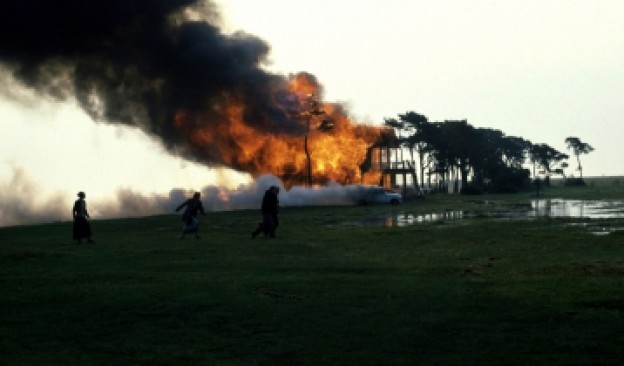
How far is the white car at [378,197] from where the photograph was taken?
69.1m

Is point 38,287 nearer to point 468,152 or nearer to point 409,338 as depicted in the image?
point 409,338

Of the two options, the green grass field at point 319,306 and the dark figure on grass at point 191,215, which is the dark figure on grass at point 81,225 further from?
the green grass field at point 319,306

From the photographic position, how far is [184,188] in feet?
242

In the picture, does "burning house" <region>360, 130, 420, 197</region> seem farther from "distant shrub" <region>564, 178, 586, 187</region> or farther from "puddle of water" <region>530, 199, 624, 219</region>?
"distant shrub" <region>564, 178, 586, 187</region>

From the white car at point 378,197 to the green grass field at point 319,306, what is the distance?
47113mm

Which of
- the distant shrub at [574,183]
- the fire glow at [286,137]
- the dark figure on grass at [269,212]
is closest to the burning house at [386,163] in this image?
the fire glow at [286,137]

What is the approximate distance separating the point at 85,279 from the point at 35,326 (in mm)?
5127

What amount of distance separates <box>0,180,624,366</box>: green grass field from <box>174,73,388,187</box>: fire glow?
1761 inches

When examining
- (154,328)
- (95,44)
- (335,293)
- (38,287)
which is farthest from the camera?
(95,44)

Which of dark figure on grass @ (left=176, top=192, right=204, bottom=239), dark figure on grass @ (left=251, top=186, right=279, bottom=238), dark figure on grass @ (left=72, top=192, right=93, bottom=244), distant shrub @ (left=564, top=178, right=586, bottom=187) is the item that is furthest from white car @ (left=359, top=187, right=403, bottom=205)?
distant shrub @ (left=564, top=178, right=586, bottom=187)

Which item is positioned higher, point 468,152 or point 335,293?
point 468,152

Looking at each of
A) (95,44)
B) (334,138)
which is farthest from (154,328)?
(334,138)

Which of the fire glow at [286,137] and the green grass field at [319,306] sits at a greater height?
the fire glow at [286,137]

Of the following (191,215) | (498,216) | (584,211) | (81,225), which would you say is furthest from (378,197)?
(81,225)
